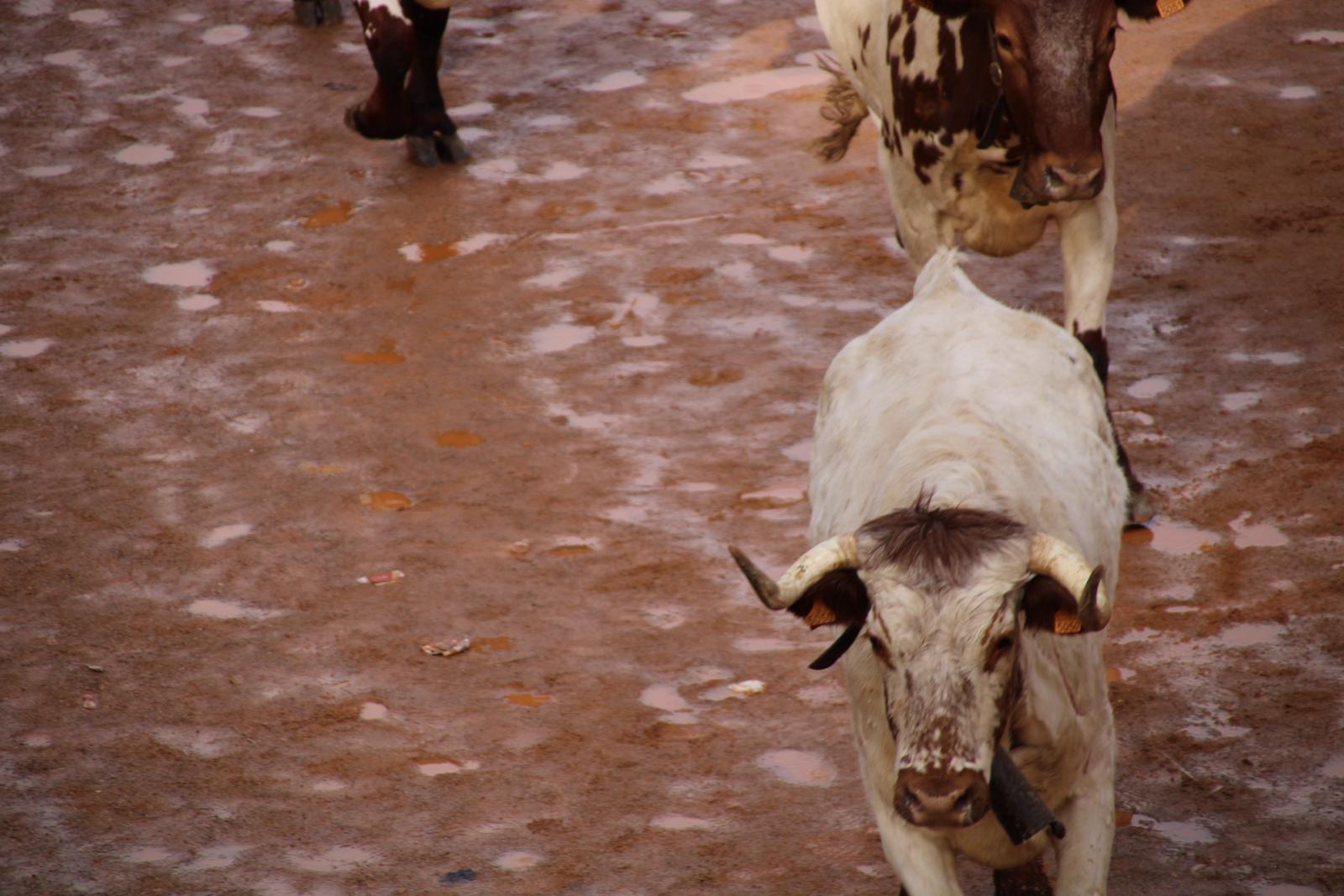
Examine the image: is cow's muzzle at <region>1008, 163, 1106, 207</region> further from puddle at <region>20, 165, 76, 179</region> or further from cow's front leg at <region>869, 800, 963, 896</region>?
puddle at <region>20, 165, 76, 179</region>

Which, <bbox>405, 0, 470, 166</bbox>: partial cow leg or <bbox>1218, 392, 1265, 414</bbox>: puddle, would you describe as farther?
<bbox>405, 0, 470, 166</bbox>: partial cow leg

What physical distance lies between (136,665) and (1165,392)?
4.23m

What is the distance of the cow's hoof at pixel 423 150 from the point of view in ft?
31.5

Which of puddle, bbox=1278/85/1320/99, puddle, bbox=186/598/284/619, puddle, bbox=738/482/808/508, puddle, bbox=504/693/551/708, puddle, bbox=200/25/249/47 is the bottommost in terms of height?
puddle, bbox=504/693/551/708

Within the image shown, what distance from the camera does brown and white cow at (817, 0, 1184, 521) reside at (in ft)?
18.4

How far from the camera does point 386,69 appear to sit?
29.7ft

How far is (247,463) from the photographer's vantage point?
710 centimetres

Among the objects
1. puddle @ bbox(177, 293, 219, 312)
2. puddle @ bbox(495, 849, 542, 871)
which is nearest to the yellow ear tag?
puddle @ bbox(495, 849, 542, 871)

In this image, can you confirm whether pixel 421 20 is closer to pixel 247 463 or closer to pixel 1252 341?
pixel 247 463

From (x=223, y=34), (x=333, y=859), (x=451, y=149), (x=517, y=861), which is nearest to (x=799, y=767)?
(x=517, y=861)

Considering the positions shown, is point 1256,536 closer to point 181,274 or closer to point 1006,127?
point 1006,127

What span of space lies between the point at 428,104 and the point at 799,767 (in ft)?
18.0

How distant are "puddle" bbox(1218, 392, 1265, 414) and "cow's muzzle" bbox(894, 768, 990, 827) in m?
4.02

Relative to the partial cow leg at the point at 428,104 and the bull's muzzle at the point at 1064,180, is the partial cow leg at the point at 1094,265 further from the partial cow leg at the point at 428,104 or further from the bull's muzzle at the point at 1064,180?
the partial cow leg at the point at 428,104
